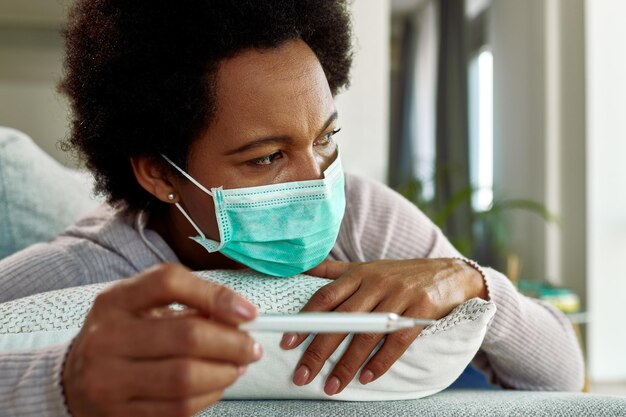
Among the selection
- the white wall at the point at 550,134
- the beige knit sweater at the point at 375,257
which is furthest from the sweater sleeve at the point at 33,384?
the white wall at the point at 550,134

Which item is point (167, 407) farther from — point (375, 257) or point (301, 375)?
point (375, 257)

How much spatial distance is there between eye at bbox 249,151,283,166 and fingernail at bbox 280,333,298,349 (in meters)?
0.35

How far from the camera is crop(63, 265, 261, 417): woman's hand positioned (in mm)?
498

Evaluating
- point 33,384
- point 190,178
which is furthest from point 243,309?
point 190,178

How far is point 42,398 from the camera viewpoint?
0.60 meters

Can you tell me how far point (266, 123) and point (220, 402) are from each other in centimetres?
40

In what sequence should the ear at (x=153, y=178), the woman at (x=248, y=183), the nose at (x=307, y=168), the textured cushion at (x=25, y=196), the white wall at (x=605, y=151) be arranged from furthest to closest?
the white wall at (x=605, y=151)
the textured cushion at (x=25, y=196)
the ear at (x=153, y=178)
the nose at (x=307, y=168)
the woman at (x=248, y=183)

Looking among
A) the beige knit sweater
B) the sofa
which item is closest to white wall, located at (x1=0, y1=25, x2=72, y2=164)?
the sofa

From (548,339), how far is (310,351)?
46cm

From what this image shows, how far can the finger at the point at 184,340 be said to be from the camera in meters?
0.49

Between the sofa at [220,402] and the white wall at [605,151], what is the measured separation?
201cm

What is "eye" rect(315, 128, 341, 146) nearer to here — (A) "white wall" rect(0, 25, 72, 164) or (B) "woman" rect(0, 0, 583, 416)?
(B) "woman" rect(0, 0, 583, 416)

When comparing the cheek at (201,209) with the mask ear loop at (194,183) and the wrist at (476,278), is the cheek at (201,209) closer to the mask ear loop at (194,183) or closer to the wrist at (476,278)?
the mask ear loop at (194,183)

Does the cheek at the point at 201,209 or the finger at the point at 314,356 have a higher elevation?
the cheek at the point at 201,209
